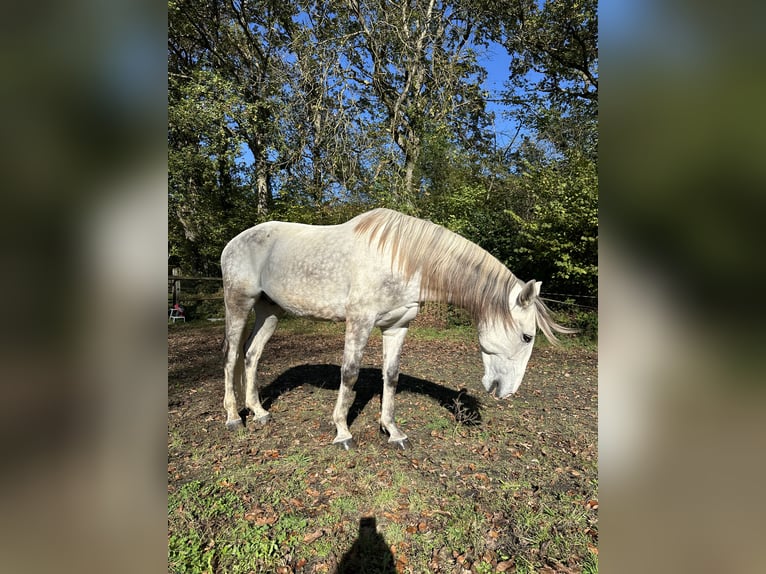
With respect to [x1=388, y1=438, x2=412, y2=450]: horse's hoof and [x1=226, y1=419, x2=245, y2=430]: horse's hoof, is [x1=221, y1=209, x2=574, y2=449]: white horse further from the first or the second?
[x1=226, y1=419, x2=245, y2=430]: horse's hoof

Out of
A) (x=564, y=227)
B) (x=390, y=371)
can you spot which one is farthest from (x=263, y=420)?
(x=564, y=227)

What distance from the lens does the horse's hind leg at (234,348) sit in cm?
396

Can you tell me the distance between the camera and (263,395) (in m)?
4.95

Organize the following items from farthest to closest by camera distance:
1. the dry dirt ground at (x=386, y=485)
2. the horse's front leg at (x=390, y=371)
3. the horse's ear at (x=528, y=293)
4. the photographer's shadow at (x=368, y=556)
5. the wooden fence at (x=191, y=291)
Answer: the wooden fence at (x=191, y=291) → the horse's front leg at (x=390, y=371) → the horse's ear at (x=528, y=293) → the dry dirt ground at (x=386, y=485) → the photographer's shadow at (x=368, y=556)

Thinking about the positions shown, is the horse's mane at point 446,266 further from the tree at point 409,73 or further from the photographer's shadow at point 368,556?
the tree at point 409,73

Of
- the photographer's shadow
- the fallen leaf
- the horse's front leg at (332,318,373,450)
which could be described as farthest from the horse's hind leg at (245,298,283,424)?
the photographer's shadow

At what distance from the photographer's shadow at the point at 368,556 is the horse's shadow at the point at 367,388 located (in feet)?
5.87

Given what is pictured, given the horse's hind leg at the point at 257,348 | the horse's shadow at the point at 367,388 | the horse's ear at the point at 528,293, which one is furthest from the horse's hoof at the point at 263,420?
the horse's ear at the point at 528,293

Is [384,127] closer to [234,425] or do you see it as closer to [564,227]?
[564,227]
